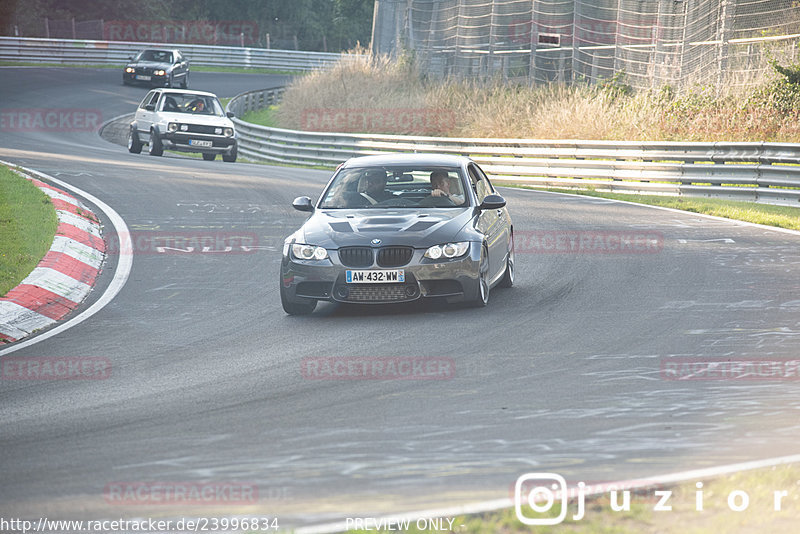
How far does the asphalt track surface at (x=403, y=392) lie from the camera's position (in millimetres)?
5340

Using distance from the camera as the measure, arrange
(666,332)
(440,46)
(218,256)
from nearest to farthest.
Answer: (666,332) < (218,256) < (440,46)

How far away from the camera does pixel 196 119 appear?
92.9 ft

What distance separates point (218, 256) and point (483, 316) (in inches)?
208

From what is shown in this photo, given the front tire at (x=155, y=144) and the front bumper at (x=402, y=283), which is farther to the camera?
the front tire at (x=155, y=144)

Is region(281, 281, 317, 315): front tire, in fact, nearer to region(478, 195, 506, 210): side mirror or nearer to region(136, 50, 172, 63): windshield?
region(478, 195, 506, 210): side mirror

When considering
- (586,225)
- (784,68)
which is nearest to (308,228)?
(586,225)

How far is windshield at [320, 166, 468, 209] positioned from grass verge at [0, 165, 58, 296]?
3.46 meters

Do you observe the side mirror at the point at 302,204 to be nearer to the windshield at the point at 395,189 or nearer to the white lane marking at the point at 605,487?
the windshield at the point at 395,189

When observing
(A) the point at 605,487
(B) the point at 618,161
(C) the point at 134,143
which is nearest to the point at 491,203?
(A) the point at 605,487

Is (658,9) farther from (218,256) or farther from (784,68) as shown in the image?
(218,256)

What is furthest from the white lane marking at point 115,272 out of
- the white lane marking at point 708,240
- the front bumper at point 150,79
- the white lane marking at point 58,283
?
the front bumper at point 150,79

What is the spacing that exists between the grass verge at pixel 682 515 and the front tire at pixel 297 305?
19.0ft

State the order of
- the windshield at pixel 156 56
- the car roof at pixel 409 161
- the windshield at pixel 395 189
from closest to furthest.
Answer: the windshield at pixel 395 189 → the car roof at pixel 409 161 → the windshield at pixel 156 56

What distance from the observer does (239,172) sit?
2444cm
